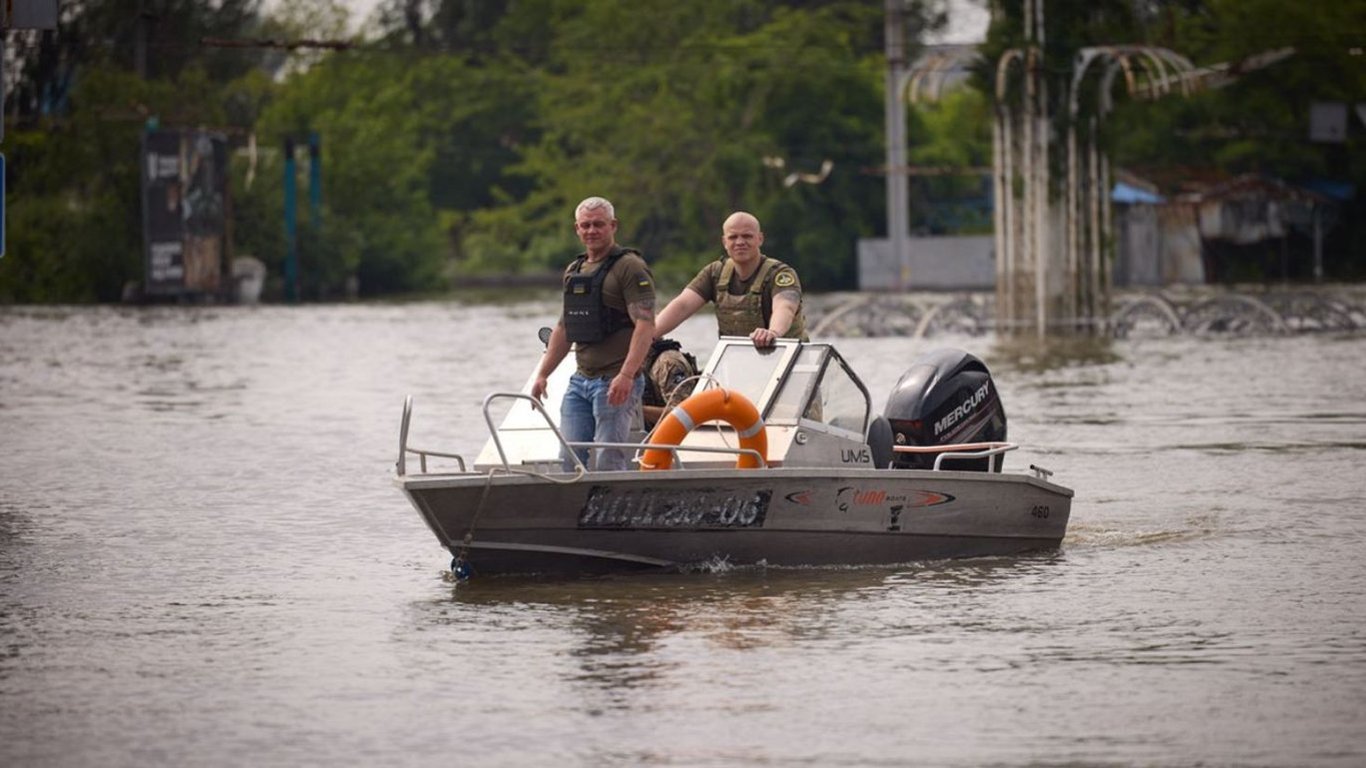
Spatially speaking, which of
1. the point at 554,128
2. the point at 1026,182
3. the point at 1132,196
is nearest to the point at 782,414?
the point at 1026,182

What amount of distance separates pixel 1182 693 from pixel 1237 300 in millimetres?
34390

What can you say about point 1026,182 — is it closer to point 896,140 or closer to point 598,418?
point 896,140

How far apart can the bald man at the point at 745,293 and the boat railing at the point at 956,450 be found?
3.03 ft

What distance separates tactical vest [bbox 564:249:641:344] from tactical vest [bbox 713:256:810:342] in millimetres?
778

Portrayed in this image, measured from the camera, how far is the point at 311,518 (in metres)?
17.0

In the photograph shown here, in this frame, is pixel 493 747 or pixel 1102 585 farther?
pixel 1102 585

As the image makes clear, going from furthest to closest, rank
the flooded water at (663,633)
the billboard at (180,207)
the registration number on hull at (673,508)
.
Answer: the billboard at (180,207) → the registration number on hull at (673,508) → the flooded water at (663,633)

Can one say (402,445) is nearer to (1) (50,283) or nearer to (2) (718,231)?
(1) (50,283)

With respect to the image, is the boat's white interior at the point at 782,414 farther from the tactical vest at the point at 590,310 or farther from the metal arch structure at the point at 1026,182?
the metal arch structure at the point at 1026,182

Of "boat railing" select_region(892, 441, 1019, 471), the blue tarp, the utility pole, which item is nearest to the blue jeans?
"boat railing" select_region(892, 441, 1019, 471)

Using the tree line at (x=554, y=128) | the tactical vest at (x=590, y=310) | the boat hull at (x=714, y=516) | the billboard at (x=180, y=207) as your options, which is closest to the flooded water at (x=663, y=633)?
the boat hull at (x=714, y=516)

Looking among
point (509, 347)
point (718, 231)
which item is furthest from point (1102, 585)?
point (718, 231)

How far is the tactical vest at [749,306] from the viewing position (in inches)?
551

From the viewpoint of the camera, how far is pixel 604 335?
13.5 metres
